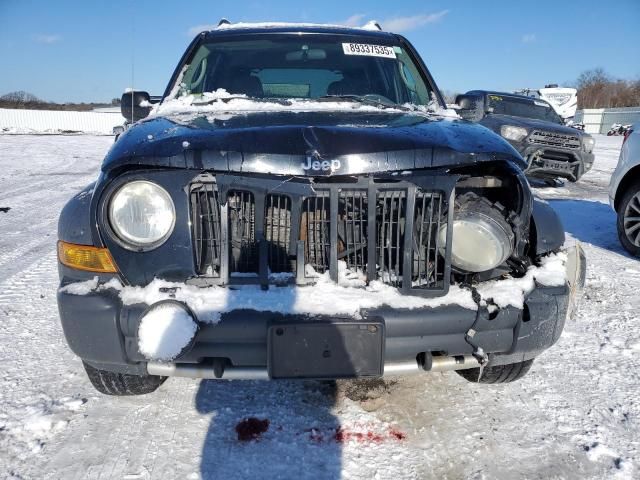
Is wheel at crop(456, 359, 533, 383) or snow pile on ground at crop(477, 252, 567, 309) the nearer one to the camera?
snow pile on ground at crop(477, 252, 567, 309)

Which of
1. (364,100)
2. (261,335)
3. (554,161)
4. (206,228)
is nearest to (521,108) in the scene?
(554,161)

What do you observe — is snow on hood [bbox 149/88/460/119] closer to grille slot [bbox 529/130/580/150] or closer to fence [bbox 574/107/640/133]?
grille slot [bbox 529/130/580/150]

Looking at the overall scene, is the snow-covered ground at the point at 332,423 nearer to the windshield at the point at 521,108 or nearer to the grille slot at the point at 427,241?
the grille slot at the point at 427,241

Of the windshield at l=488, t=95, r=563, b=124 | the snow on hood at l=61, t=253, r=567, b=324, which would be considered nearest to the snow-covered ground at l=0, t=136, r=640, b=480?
the snow on hood at l=61, t=253, r=567, b=324

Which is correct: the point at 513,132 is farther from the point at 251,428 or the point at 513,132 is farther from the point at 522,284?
the point at 251,428

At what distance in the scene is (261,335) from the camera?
1.81m

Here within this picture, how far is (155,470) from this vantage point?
191cm

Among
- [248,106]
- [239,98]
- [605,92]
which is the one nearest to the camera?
[248,106]

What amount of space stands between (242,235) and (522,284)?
120cm

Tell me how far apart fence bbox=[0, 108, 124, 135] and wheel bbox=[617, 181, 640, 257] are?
1352 inches

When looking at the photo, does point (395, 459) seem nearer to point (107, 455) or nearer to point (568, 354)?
point (107, 455)

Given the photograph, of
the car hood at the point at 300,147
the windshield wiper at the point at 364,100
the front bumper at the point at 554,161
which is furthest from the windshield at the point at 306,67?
the front bumper at the point at 554,161

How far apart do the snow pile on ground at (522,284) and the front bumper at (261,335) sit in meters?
0.03

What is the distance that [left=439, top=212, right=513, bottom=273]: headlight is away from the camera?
1.96m
